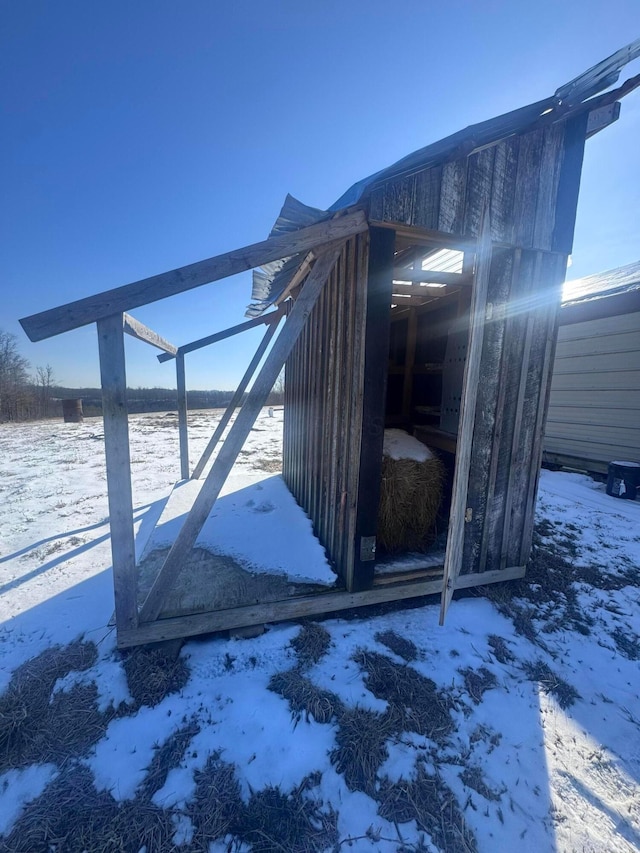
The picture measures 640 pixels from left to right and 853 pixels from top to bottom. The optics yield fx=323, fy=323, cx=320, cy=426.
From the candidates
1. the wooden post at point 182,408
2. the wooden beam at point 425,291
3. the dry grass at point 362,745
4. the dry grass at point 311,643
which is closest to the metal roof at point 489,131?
the wooden beam at point 425,291

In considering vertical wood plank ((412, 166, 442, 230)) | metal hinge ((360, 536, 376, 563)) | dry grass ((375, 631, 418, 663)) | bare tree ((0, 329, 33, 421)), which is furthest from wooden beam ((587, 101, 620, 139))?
bare tree ((0, 329, 33, 421))

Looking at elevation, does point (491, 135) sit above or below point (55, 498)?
above

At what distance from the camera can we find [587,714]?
1.73 meters

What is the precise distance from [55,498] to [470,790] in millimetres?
5738

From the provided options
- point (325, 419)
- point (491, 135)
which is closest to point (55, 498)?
point (325, 419)

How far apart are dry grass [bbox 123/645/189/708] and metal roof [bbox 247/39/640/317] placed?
2.86 meters

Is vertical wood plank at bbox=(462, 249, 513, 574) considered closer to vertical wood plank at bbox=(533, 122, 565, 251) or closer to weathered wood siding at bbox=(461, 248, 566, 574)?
weathered wood siding at bbox=(461, 248, 566, 574)

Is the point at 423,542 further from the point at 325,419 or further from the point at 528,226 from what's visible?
the point at 528,226

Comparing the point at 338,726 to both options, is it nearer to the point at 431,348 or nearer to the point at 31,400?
the point at 431,348

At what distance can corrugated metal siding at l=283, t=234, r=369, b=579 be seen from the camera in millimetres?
2334

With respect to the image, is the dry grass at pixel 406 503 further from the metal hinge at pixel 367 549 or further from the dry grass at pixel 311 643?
the dry grass at pixel 311 643

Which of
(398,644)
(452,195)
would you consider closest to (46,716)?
(398,644)

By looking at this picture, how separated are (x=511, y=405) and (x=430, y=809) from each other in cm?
241

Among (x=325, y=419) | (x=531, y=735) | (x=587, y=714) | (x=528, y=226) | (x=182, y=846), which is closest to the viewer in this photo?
(x=182, y=846)
